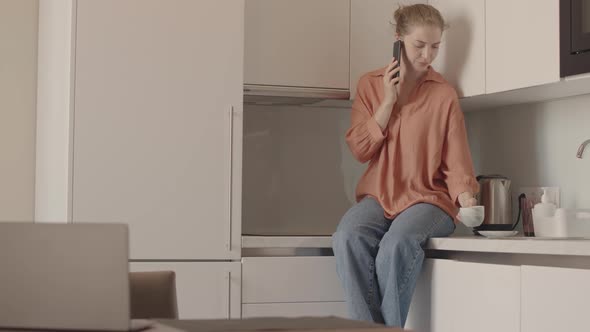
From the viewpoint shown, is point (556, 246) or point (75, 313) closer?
point (75, 313)

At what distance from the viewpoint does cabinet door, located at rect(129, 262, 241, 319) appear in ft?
11.1

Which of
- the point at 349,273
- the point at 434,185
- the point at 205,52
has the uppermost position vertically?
the point at 205,52

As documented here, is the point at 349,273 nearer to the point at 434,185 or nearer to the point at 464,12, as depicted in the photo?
the point at 434,185

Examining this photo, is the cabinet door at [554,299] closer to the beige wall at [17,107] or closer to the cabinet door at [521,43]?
the cabinet door at [521,43]

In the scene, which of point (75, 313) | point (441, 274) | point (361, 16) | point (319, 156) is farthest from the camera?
point (319, 156)

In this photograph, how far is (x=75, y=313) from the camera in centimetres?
Answer: 108

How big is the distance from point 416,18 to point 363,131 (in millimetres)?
455

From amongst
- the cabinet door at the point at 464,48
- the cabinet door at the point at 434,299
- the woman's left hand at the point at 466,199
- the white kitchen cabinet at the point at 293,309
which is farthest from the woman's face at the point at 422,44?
the white kitchen cabinet at the point at 293,309

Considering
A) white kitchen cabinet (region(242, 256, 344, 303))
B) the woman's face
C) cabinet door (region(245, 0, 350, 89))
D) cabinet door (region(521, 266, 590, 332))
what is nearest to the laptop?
cabinet door (region(521, 266, 590, 332))

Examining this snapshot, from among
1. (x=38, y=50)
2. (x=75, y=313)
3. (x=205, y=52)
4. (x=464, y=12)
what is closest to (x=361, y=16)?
(x=464, y=12)

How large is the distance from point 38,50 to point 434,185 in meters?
1.72

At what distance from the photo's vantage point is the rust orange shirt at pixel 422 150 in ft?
11.1

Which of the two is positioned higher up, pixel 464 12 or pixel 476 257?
pixel 464 12

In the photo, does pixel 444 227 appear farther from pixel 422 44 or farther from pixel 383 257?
pixel 422 44
